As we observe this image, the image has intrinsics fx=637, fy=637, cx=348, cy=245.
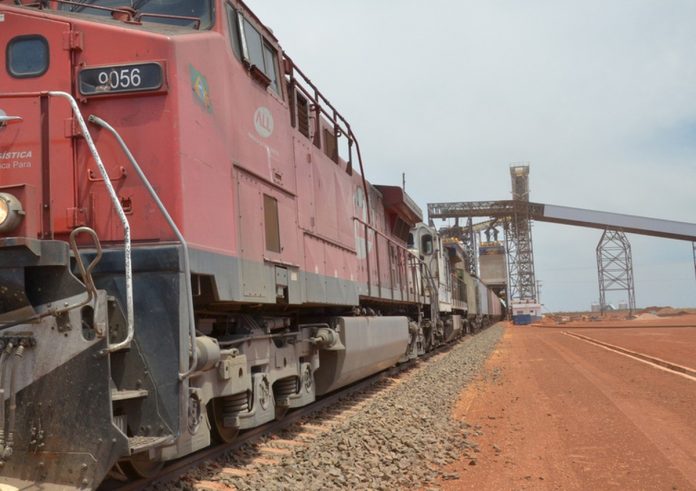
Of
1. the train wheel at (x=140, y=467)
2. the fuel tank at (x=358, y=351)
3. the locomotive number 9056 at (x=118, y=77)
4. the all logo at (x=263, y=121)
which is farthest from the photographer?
the fuel tank at (x=358, y=351)

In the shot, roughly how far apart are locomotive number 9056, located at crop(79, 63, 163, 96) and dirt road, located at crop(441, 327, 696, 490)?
3615mm

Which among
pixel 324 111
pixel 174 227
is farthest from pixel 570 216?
pixel 174 227

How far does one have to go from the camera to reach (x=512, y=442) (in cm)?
635

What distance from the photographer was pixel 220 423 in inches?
208

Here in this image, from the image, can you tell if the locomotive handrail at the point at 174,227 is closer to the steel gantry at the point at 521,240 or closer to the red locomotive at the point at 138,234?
the red locomotive at the point at 138,234

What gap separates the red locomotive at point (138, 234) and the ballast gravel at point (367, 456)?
397 millimetres

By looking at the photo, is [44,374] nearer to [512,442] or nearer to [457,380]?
[512,442]

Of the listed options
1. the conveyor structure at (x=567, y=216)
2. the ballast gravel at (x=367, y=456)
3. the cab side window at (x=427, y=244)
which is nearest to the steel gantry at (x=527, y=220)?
the conveyor structure at (x=567, y=216)

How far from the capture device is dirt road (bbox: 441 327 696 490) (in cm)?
507

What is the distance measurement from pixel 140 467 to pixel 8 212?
1.94m

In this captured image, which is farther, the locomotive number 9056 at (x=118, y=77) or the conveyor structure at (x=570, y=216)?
the conveyor structure at (x=570, y=216)

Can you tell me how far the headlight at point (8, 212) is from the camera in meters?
3.43

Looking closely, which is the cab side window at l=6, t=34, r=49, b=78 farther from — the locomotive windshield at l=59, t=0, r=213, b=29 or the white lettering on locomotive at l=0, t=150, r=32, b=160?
the locomotive windshield at l=59, t=0, r=213, b=29

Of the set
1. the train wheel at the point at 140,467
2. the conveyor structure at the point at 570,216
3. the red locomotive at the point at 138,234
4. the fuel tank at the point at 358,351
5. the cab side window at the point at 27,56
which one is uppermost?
the conveyor structure at the point at 570,216
